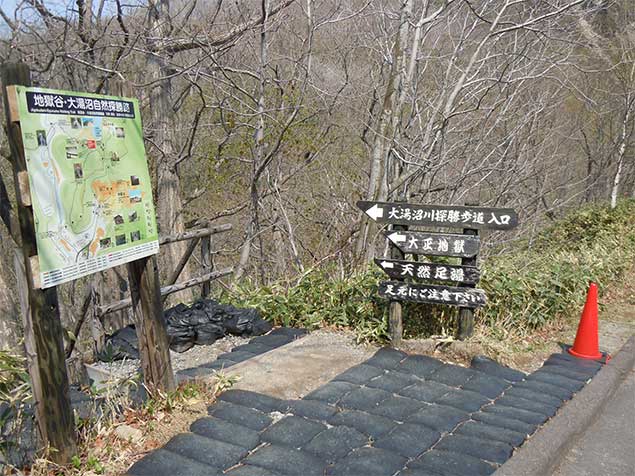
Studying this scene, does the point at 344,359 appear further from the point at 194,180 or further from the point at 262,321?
the point at 194,180

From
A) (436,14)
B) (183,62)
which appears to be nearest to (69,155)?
(436,14)

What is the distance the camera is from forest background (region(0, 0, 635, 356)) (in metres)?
8.12

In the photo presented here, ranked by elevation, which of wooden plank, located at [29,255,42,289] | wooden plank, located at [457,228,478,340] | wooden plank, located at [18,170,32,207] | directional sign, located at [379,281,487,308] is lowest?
wooden plank, located at [457,228,478,340]

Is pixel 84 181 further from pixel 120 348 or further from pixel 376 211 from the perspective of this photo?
pixel 120 348

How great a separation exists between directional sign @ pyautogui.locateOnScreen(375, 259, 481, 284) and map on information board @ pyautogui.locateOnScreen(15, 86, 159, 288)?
251 cm

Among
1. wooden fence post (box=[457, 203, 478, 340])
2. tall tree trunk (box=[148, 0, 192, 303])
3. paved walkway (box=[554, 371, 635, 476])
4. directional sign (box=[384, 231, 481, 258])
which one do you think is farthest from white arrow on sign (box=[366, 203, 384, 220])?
tall tree trunk (box=[148, 0, 192, 303])

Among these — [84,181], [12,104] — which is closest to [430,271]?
[84,181]

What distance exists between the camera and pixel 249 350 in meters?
5.70

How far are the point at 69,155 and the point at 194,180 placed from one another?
12.0 metres

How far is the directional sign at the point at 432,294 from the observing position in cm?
532

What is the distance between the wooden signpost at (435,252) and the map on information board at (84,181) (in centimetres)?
249

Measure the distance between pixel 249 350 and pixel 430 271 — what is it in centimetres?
192

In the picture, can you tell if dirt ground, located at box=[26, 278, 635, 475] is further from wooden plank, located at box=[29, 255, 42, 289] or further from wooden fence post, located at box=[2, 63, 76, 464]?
wooden plank, located at box=[29, 255, 42, 289]

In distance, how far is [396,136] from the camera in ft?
28.3
